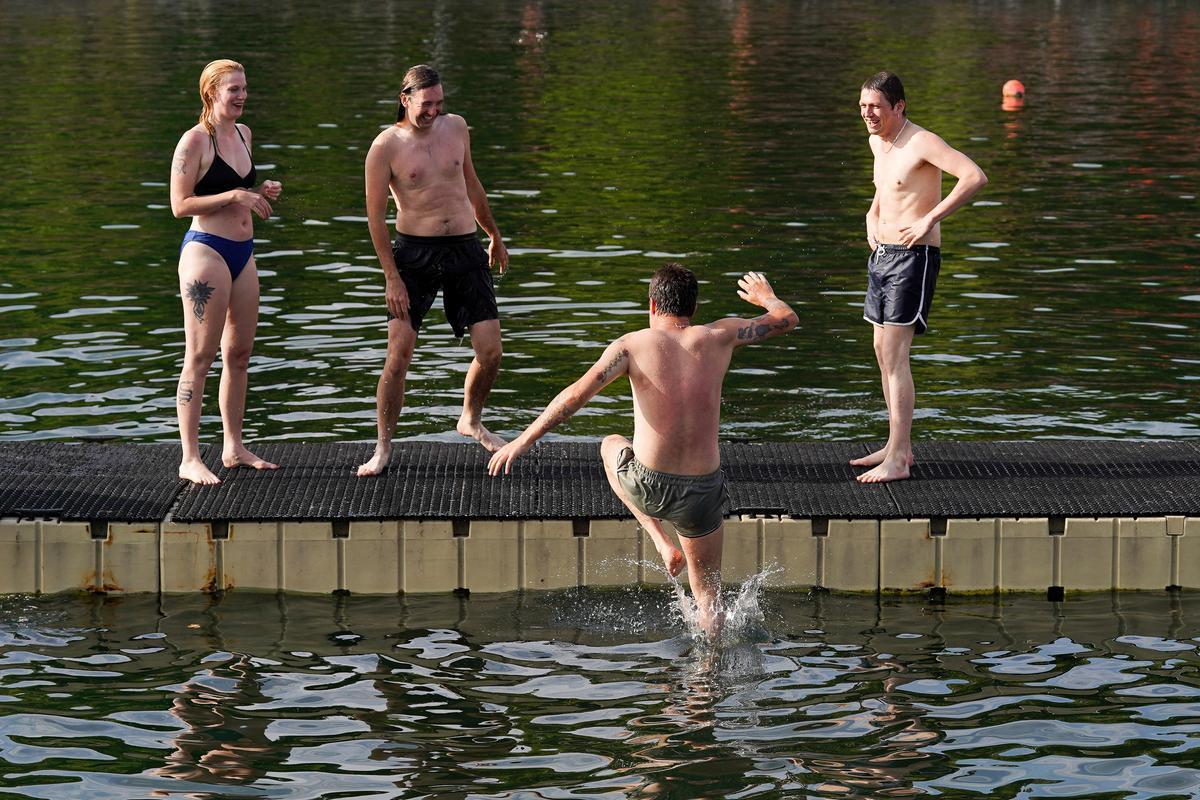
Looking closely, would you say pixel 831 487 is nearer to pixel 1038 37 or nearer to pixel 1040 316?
pixel 1040 316

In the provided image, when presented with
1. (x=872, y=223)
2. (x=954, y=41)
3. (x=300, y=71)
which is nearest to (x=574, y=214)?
(x=872, y=223)

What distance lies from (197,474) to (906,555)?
4.30 metres

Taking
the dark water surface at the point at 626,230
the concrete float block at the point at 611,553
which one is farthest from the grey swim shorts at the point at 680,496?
the dark water surface at the point at 626,230

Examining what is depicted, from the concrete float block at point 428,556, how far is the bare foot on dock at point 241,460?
136 cm

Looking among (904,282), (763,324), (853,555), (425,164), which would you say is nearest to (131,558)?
(425,164)

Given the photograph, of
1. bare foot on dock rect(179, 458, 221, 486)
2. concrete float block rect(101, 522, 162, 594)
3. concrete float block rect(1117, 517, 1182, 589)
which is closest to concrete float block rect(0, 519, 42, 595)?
concrete float block rect(101, 522, 162, 594)

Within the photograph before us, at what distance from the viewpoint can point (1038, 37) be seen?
174 feet

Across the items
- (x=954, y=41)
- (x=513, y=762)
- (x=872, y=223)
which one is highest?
(x=954, y=41)

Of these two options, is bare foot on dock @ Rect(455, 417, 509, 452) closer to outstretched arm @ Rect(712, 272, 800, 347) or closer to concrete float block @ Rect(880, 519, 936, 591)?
concrete float block @ Rect(880, 519, 936, 591)

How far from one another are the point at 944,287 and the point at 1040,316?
1.77m

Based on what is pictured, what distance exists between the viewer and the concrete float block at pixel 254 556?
374 inches

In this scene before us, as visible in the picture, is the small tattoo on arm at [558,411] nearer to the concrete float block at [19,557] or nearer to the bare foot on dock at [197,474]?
the bare foot on dock at [197,474]

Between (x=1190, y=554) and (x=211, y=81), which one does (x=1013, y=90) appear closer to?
(x=1190, y=554)

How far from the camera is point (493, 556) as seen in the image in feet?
31.6
